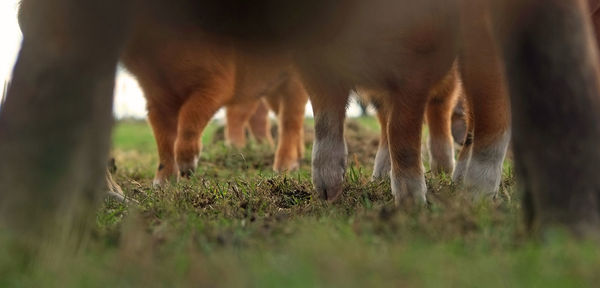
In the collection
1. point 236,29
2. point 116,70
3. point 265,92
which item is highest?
point 265,92

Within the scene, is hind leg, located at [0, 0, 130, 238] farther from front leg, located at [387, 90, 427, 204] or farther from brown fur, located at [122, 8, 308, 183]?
brown fur, located at [122, 8, 308, 183]

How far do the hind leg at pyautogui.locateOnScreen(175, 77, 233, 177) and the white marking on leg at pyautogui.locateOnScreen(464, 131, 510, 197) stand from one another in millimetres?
2371

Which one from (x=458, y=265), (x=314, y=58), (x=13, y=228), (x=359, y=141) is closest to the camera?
(x=458, y=265)

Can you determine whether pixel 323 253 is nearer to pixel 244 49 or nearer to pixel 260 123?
pixel 244 49

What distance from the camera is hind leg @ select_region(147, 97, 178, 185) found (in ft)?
20.6

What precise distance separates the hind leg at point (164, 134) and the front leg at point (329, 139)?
6.56 feet

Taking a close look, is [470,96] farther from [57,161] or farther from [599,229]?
[57,161]

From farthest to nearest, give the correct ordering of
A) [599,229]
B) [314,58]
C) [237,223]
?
[314,58] → [237,223] → [599,229]

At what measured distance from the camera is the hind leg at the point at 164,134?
247 inches

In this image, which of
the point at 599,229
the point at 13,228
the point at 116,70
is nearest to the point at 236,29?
the point at 116,70

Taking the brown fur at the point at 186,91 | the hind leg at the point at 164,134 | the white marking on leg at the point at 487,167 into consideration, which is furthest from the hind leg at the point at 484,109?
the hind leg at the point at 164,134

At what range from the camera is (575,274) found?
2.14m

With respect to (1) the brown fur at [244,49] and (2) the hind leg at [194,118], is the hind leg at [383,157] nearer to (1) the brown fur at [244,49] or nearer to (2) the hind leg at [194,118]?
(2) the hind leg at [194,118]

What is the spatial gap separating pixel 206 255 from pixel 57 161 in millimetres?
521
